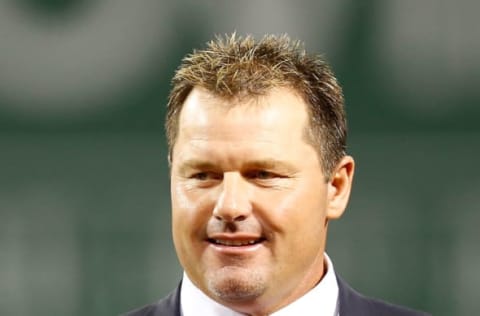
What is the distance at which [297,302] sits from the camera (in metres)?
1.62

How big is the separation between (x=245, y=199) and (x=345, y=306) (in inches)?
12.4

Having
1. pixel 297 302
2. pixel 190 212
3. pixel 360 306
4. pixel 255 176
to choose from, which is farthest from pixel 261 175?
pixel 360 306

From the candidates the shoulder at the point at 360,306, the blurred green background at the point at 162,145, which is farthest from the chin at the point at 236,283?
the blurred green background at the point at 162,145

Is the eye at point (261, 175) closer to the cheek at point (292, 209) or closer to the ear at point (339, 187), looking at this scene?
the cheek at point (292, 209)

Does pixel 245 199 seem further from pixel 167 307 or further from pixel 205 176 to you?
pixel 167 307

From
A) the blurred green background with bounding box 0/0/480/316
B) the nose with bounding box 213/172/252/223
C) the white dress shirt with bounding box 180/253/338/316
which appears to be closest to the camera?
the nose with bounding box 213/172/252/223

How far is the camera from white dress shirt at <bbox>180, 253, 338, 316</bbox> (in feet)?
5.23

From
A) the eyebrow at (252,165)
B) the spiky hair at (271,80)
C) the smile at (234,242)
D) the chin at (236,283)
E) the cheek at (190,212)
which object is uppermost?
the spiky hair at (271,80)

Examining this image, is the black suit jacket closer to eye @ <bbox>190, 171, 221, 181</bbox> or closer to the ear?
the ear

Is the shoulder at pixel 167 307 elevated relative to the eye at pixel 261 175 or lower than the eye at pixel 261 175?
lower

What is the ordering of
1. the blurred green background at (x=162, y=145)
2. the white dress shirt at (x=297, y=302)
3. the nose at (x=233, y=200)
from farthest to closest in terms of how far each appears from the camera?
the blurred green background at (x=162, y=145)
the white dress shirt at (x=297, y=302)
the nose at (x=233, y=200)

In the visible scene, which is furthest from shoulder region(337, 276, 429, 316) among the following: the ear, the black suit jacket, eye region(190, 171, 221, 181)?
eye region(190, 171, 221, 181)

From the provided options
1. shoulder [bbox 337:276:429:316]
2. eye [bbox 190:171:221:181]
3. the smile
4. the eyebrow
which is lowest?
shoulder [bbox 337:276:429:316]

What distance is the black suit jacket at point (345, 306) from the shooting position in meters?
1.69
